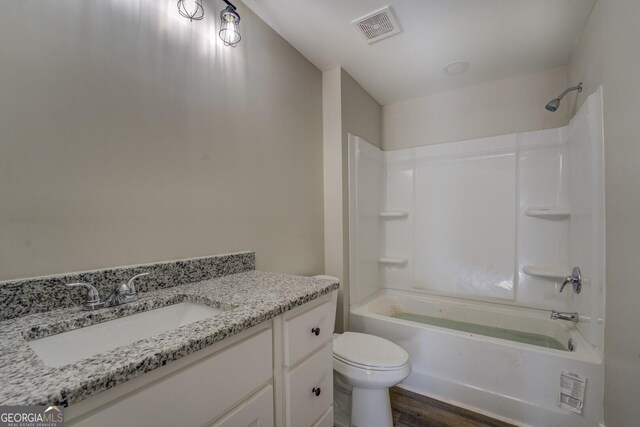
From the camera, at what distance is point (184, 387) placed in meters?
0.66

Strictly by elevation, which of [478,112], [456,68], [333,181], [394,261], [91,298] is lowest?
[394,261]

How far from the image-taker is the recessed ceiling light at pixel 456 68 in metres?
2.14

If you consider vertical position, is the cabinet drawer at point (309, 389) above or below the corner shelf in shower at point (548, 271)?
below

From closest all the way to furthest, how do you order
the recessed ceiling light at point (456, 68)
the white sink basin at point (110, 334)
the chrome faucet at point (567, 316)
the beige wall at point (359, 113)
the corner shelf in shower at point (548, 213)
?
the white sink basin at point (110, 334), the chrome faucet at point (567, 316), the corner shelf in shower at point (548, 213), the recessed ceiling light at point (456, 68), the beige wall at point (359, 113)

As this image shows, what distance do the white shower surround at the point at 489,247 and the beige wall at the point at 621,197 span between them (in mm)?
121

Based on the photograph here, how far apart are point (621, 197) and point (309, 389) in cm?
161

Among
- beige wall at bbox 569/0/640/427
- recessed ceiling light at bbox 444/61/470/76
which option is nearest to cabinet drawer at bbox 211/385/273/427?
beige wall at bbox 569/0/640/427

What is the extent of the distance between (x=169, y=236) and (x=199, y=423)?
0.74 meters

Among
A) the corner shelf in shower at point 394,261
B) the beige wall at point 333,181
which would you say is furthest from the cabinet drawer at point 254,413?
the corner shelf in shower at point 394,261

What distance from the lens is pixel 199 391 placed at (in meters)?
0.69

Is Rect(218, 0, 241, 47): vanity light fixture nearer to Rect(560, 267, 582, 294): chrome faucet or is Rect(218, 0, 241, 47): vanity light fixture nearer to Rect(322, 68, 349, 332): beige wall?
Rect(322, 68, 349, 332): beige wall

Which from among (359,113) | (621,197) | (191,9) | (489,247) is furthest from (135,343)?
(489,247)

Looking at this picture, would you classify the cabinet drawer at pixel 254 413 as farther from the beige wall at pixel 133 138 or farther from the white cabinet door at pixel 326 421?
the beige wall at pixel 133 138

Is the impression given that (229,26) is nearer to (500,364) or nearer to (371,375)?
(371,375)
